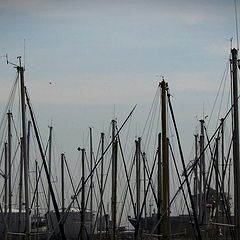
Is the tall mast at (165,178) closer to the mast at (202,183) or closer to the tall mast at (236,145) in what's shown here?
the tall mast at (236,145)

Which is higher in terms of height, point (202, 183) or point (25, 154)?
point (202, 183)

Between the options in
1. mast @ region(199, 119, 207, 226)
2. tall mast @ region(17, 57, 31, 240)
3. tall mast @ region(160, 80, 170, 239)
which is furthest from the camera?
mast @ region(199, 119, 207, 226)

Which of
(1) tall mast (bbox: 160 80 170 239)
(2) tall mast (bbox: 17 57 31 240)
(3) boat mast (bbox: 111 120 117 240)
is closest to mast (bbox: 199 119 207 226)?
(3) boat mast (bbox: 111 120 117 240)

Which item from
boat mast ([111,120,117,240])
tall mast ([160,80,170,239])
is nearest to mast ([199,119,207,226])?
boat mast ([111,120,117,240])

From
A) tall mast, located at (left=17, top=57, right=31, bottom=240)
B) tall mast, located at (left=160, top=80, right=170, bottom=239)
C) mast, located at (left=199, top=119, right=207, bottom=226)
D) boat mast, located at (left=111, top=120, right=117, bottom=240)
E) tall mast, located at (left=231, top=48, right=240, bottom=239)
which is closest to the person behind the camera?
tall mast, located at (left=231, top=48, right=240, bottom=239)

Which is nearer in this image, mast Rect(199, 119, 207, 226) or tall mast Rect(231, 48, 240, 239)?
tall mast Rect(231, 48, 240, 239)

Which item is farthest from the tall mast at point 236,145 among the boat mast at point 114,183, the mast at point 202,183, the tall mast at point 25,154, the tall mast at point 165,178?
the boat mast at point 114,183

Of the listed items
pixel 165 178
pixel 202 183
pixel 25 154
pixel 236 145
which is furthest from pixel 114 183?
pixel 236 145

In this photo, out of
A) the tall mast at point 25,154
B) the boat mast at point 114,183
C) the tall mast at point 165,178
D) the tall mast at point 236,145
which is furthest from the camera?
the boat mast at point 114,183

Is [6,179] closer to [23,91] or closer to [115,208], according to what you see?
[115,208]

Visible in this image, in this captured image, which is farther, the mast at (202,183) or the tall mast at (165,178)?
the mast at (202,183)

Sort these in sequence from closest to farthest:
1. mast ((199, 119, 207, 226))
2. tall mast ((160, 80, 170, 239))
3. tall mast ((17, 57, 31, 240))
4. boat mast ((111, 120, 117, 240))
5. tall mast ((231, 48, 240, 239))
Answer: tall mast ((231, 48, 240, 239)) → tall mast ((17, 57, 31, 240)) → tall mast ((160, 80, 170, 239)) → mast ((199, 119, 207, 226)) → boat mast ((111, 120, 117, 240))

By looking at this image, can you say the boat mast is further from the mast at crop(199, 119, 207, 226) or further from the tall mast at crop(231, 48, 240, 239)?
the tall mast at crop(231, 48, 240, 239)

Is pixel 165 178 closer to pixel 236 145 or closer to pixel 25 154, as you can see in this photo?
pixel 236 145
